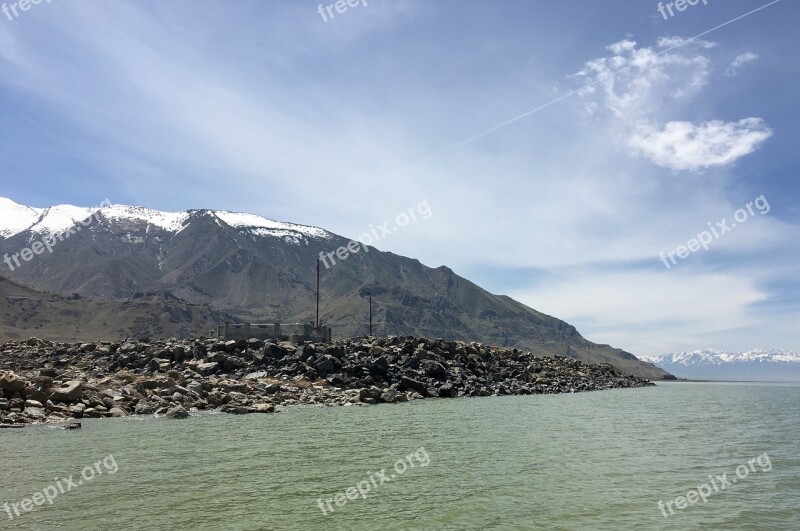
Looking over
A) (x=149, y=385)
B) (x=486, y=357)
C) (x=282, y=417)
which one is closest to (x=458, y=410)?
(x=282, y=417)

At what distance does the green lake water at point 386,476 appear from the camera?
12672 mm

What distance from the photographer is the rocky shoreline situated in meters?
32.1

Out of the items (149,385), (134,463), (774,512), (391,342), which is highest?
(391,342)

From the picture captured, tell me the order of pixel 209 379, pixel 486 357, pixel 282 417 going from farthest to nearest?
pixel 486 357
pixel 209 379
pixel 282 417

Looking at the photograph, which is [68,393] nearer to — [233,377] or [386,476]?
[233,377]

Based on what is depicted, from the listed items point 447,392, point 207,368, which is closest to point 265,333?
point 207,368

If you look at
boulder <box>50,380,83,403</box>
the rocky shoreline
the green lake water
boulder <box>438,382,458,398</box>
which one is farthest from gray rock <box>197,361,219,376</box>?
boulder <box>438,382,458,398</box>

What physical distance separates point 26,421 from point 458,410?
87.6 ft

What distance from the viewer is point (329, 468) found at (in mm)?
18031

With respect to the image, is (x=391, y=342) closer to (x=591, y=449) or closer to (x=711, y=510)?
(x=591, y=449)

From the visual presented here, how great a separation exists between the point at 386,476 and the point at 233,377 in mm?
34095

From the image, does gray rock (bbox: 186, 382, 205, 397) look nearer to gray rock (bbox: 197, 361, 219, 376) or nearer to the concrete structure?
gray rock (bbox: 197, 361, 219, 376)

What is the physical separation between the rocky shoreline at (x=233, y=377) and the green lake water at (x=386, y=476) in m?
5.51

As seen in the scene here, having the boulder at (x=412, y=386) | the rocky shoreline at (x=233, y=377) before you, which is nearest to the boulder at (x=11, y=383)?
the rocky shoreline at (x=233, y=377)
